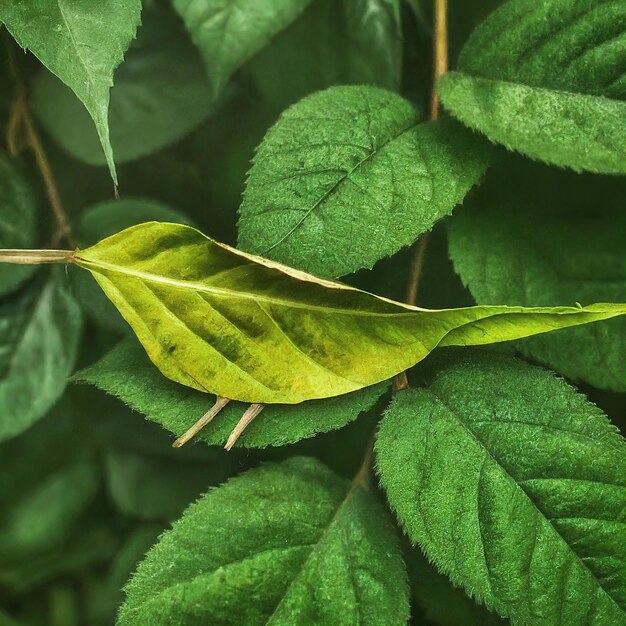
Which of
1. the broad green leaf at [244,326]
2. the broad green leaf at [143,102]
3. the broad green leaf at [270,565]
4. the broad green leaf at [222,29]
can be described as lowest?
the broad green leaf at [270,565]

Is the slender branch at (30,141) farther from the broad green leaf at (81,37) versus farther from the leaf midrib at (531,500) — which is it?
the leaf midrib at (531,500)

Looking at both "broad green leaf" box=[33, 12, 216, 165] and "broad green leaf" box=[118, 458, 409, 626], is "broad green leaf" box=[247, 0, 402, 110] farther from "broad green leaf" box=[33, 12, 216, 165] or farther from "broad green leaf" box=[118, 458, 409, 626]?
"broad green leaf" box=[118, 458, 409, 626]

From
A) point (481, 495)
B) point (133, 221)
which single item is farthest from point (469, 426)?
point (133, 221)

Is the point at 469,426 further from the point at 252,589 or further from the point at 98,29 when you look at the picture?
the point at 98,29

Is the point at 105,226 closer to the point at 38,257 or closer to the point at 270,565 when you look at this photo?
the point at 38,257

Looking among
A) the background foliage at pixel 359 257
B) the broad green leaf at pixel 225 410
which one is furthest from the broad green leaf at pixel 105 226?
the broad green leaf at pixel 225 410

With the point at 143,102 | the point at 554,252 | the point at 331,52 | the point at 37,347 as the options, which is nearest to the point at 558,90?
the point at 554,252
